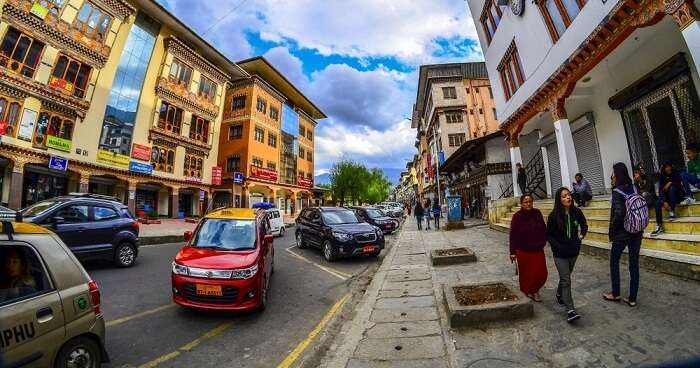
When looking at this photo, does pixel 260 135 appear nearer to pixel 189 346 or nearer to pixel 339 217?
pixel 339 217

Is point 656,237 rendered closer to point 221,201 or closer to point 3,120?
point 3,120

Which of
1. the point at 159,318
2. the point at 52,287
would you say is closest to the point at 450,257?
the point at 159,318

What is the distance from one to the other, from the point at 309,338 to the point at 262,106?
119ft

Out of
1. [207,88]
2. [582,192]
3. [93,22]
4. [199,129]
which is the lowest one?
[582,192]

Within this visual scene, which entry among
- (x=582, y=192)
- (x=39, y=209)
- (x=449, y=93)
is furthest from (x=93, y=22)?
(x=449, y=93)

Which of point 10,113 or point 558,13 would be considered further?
point 10,113

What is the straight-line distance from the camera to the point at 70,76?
1969cm

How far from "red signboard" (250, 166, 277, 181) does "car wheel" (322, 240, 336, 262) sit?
25787mm

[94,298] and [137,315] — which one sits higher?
[94,298]

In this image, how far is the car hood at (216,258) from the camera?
16.7 ft

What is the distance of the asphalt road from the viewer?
3879mm

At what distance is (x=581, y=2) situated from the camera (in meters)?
9.43

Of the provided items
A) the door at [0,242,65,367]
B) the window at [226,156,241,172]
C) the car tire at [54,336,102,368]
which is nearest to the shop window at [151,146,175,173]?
the window at [226,156,241,172]

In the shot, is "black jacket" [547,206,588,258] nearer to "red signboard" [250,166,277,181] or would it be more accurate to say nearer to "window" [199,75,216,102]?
"window" [199,75,216,102]
